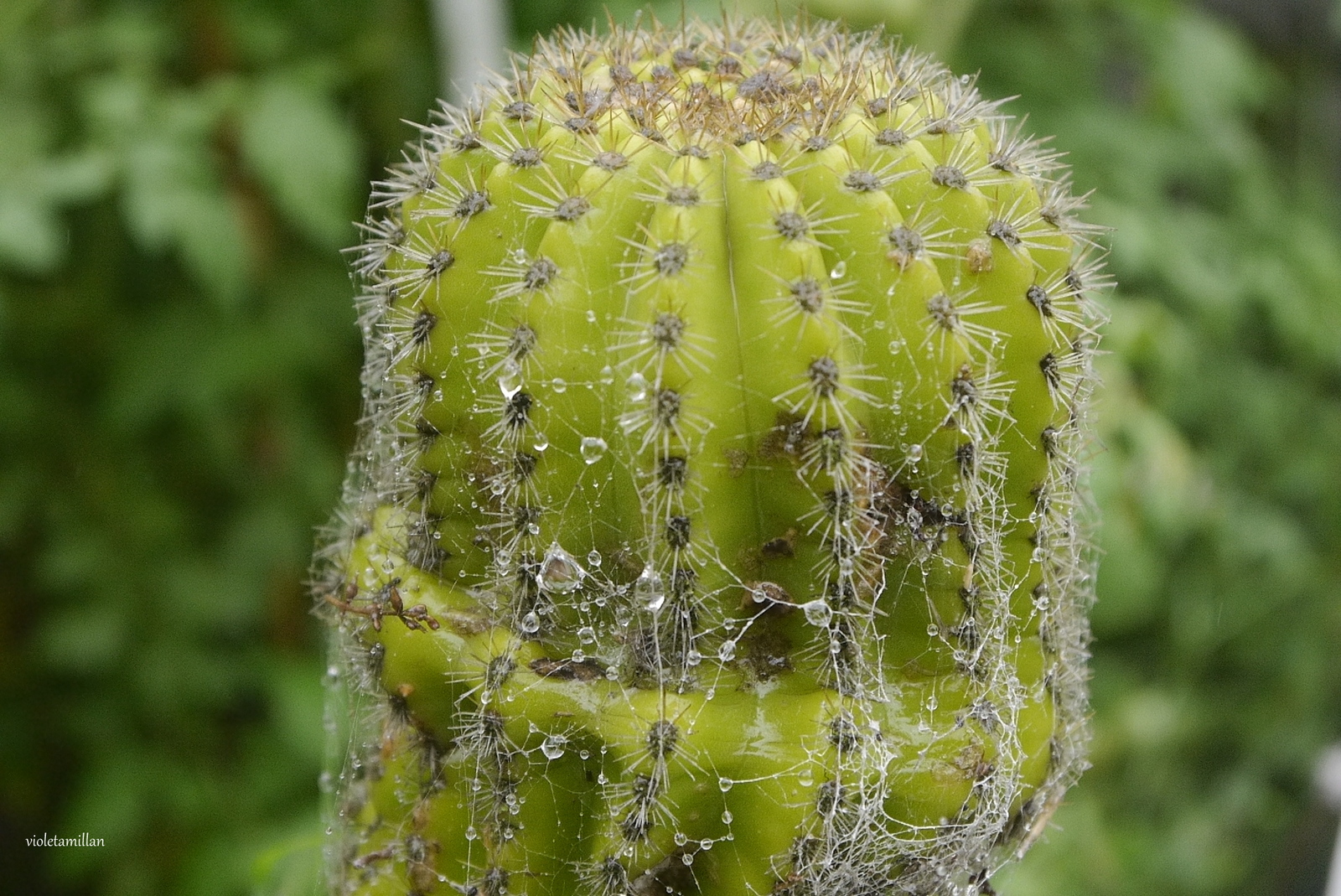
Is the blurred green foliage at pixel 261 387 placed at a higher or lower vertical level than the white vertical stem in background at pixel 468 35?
lower

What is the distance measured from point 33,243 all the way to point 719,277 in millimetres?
1984

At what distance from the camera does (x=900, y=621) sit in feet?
4.04

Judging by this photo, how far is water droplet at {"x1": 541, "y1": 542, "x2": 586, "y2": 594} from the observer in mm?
1197

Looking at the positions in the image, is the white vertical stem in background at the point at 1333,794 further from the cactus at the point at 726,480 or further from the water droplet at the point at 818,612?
the water droplet at the point at 818,612

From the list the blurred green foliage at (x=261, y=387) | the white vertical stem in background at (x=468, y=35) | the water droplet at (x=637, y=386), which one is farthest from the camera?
the blurred green foliage at (x=261, y=387)

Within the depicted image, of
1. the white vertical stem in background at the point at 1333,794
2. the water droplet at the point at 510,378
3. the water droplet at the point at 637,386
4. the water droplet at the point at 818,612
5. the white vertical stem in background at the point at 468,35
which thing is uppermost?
the white vertical stem in background at the point at 468,35

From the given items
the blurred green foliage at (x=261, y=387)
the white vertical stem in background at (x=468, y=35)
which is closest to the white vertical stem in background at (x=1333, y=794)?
the blurred green foliage at (x=261, y=387)

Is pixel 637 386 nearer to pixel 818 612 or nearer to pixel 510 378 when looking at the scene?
pixel 510 378

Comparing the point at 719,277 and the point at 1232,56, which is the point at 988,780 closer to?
the point at 719,277

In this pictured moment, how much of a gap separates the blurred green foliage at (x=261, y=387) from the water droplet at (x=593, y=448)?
174cm

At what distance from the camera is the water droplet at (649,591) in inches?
46.1

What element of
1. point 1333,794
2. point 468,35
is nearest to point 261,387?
point 468,35

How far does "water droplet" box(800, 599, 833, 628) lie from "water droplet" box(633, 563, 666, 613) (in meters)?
0.14

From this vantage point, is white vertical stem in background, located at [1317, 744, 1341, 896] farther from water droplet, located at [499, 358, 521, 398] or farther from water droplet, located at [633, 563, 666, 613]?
water droplet, located at [499, 358, 521, 398]
